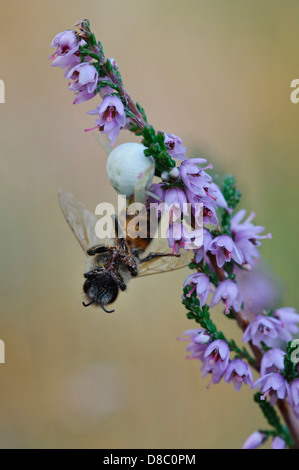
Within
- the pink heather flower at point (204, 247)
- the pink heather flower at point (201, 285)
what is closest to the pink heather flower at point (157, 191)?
the pink heather flower at point (204, 247)

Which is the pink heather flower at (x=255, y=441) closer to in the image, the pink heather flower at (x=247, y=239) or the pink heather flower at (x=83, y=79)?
the pink heather flower at (x=247, y=239)

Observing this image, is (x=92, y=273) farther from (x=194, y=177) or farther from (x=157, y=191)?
(x=194, y=177)

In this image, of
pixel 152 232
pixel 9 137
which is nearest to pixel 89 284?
pixel 152 232

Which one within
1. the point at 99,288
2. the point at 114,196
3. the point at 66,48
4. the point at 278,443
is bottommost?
the point at 278,443

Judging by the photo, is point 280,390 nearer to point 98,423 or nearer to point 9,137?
point 98,423

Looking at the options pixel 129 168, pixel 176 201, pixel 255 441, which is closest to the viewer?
pixel 129 168

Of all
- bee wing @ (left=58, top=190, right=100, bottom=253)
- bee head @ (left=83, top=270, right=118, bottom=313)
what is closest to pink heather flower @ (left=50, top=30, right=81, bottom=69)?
bee wing @ (left=58, top=190, right=100, bottom=253)

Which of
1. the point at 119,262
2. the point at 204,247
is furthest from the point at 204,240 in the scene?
the point at 119,262
